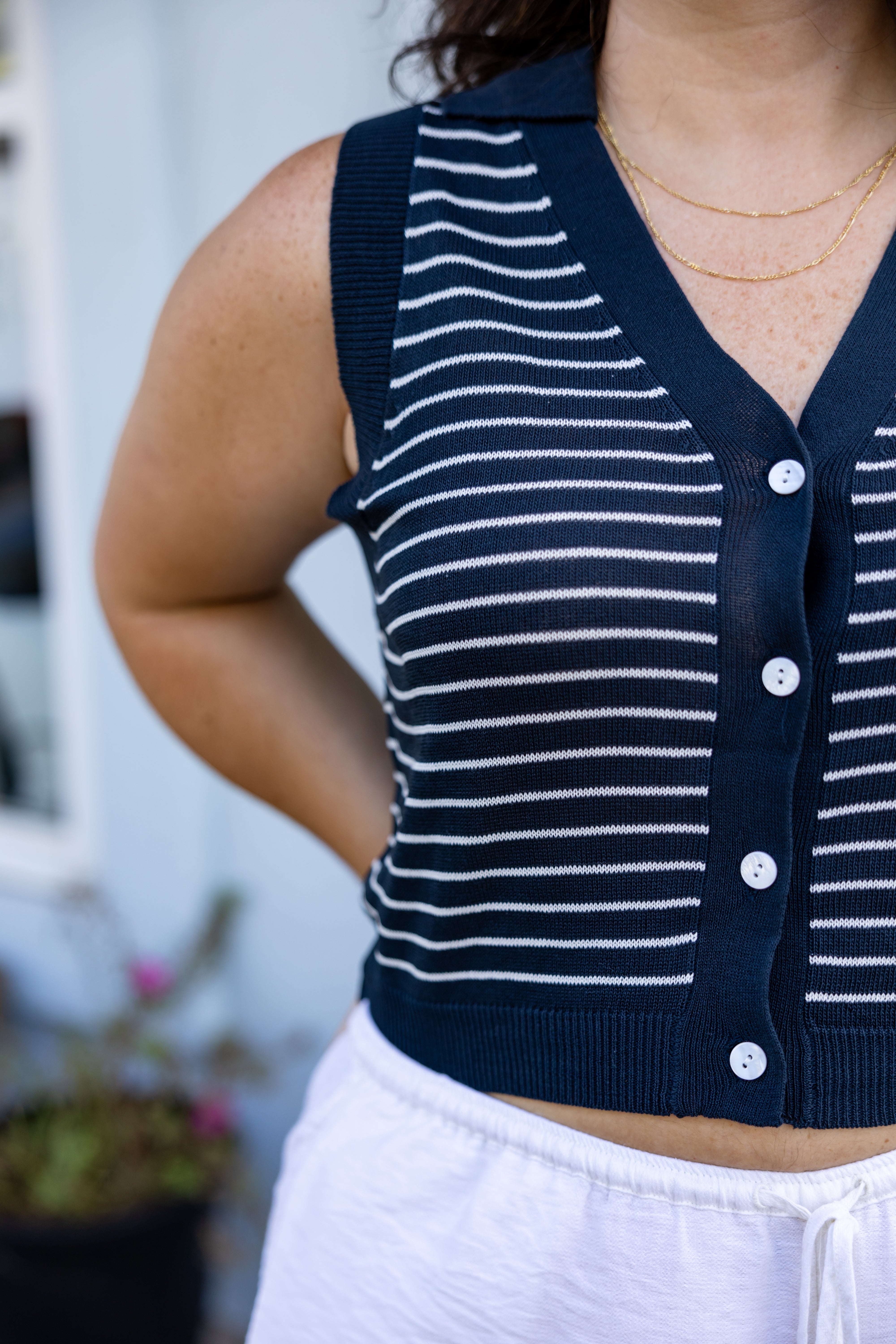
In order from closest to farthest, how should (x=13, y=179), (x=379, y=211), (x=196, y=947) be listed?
(x=379, y=211)
(x=196, y=947)
(x=13, y=179)

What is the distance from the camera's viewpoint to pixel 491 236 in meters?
0.91

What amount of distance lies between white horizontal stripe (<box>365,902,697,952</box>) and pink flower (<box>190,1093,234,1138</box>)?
1.45 m

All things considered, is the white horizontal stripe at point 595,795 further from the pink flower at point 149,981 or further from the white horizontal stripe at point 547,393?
the pink flower at point 149,981

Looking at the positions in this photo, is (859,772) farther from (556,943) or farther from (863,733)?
(556,943)

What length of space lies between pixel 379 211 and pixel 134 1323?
192 cm

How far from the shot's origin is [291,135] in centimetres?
208

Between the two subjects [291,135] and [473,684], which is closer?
[473,684]

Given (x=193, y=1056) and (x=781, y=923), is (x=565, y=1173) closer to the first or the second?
(x=781, y=923)

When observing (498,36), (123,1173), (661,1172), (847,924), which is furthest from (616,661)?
(123,1173)

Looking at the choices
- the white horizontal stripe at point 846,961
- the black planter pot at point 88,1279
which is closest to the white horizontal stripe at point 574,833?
the white horizontal stripe at point 846,961

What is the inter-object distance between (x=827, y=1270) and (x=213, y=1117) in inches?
65.5

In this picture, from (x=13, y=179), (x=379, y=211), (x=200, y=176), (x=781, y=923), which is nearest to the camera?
(x=781, y=923)

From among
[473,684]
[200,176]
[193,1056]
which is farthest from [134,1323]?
[200,176]

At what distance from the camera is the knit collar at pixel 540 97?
959 mm
